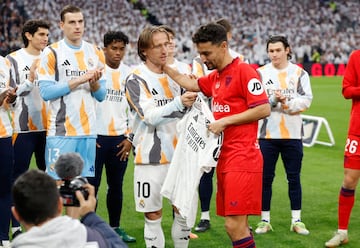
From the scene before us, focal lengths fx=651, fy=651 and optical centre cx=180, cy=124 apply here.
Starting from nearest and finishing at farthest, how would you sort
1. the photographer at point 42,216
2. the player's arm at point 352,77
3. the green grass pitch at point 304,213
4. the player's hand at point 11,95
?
the photographer at point 42,216 < the player's hand at point 11,95 < the player's arm at point 352,77 < the green grass pitch at point 304,213

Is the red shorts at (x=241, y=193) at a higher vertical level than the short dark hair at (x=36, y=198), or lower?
lower

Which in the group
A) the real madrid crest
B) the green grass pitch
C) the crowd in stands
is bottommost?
the green grass pitch

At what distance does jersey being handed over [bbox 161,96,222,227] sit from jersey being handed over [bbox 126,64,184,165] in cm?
16

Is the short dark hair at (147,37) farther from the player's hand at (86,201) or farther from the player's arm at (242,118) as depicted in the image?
the player's hand at (86,201)

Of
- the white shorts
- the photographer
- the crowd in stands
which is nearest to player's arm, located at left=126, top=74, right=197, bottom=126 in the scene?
the white shorts

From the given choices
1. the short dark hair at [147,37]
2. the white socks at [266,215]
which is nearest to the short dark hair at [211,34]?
the short dark hair at [147,37]

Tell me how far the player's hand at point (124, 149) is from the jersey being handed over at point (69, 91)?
2.29 ft

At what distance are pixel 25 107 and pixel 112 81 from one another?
38.0 inches

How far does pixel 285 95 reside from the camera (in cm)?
702

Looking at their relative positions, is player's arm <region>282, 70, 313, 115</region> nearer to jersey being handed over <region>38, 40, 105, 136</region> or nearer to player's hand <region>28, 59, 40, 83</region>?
jersey being handed over <region>38, 40, 105, 136</region>

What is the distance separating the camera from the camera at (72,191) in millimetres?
2809

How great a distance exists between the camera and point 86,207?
2898 mm

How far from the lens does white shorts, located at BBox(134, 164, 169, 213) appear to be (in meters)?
5.41

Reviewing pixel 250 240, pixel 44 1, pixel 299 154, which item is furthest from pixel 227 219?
pixel 44 1
